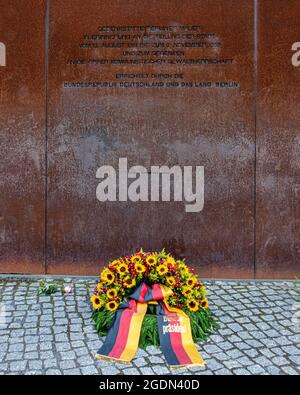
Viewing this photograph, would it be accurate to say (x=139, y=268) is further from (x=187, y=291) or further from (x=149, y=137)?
(x=149, y=137)

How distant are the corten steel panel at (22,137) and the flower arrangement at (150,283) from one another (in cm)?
206

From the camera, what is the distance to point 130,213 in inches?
229

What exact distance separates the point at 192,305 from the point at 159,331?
414mm

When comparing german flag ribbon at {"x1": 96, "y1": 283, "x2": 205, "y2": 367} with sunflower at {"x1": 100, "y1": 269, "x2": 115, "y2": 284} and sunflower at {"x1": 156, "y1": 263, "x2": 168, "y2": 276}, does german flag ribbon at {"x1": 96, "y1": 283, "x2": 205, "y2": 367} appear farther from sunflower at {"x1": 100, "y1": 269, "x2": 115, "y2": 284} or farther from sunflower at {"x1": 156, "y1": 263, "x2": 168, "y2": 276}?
sunflower at {"x1": 100, "y1": 269, "x2": 115, "y2": 284}

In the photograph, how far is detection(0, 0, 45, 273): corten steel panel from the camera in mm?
5727

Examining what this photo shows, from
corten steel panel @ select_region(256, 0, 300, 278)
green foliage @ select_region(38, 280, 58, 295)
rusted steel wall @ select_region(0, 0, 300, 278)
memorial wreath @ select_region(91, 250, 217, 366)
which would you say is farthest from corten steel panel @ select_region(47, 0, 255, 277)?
memorial wreath @ select_region(91, 250, 217, 366)

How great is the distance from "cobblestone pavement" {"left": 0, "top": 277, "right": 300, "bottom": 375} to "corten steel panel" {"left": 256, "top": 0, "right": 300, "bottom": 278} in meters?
0.51

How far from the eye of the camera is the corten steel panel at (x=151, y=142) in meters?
5.70

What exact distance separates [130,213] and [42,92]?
1898mm

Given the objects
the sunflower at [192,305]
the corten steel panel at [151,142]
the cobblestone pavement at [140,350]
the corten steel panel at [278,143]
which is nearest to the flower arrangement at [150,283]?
the sunflower at [192,305]

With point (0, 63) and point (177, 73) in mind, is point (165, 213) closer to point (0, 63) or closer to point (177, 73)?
point (177, 73)
